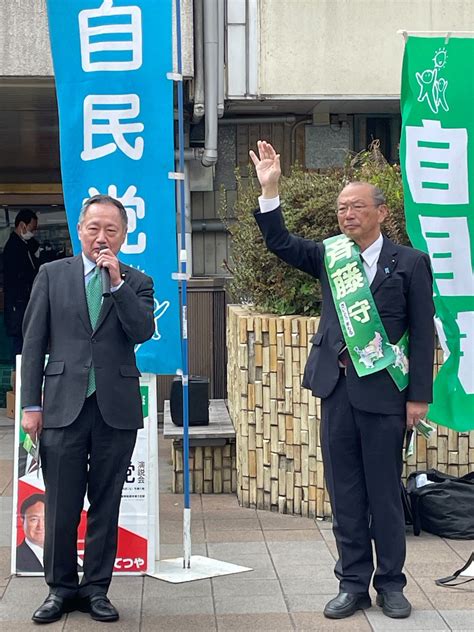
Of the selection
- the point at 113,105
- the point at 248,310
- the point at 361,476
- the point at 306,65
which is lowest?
the point at 361,476

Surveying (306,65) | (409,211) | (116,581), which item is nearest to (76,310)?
(116,581)

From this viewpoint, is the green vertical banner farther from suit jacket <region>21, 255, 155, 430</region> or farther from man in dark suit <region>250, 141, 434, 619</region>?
suit jacket <region>21, 255, 155, 430</region>

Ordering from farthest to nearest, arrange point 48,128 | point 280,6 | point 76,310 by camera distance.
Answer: point 48,128 → point 280,6 → point 76,310

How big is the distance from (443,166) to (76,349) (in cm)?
244

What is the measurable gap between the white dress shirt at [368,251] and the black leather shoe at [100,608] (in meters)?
→ 1.93

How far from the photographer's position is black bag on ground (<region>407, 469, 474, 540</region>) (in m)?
6.36

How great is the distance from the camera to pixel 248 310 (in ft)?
25.4

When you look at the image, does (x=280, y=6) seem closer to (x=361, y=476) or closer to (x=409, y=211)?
(x=409, y=211)

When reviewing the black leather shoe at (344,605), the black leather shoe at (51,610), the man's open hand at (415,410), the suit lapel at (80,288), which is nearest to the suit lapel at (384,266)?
the man's open hand at (415,410)

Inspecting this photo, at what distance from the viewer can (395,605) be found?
4.88 meters

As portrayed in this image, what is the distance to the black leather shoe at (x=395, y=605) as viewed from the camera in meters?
4.86

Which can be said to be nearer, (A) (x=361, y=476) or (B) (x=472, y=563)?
(A) (x=361, y=476)

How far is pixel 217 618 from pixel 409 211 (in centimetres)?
249

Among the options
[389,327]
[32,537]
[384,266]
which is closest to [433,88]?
[384,266]
